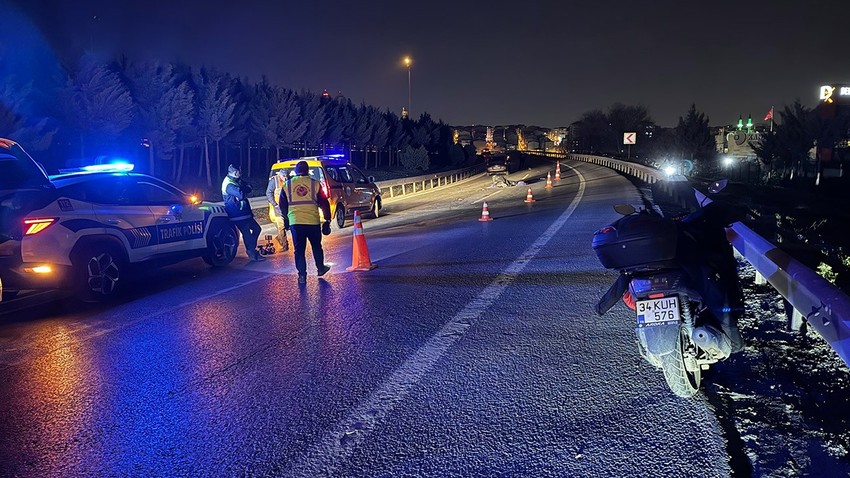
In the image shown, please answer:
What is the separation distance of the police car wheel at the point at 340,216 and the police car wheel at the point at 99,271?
27.5ft

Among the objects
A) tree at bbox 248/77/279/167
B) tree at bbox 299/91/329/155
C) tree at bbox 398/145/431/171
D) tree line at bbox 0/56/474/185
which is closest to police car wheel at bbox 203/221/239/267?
tree line at bbox 0/56/474/185

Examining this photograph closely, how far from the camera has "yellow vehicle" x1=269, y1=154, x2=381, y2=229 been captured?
16.0 meters

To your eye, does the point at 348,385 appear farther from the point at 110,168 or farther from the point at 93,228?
the point at 110,168

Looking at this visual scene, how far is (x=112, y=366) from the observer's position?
515 centimetres

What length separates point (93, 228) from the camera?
7918 millimetres

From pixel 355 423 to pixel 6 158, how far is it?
6469 millimetres

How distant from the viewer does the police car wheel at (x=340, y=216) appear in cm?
1651

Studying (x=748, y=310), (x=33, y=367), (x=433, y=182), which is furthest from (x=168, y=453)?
(x=433, y=182)

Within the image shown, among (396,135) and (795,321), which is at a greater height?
(396,135)

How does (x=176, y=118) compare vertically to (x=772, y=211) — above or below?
above

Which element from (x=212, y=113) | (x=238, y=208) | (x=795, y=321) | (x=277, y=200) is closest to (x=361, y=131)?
(x=212, y=113)

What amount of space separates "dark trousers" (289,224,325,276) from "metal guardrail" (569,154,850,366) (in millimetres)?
5377

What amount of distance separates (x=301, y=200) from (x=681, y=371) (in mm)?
5912

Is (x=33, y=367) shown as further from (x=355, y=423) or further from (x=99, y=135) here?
(x=99, y=135)
